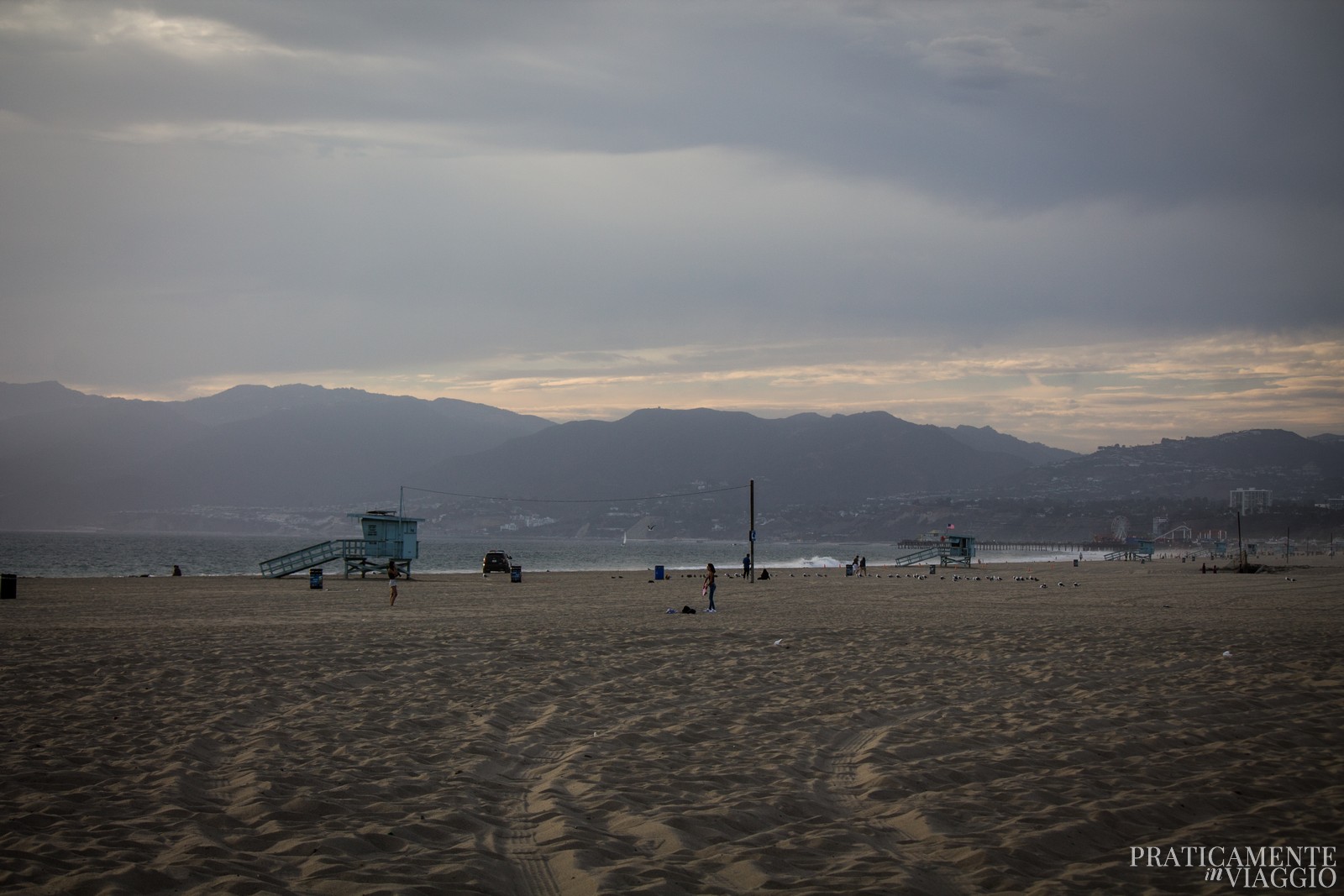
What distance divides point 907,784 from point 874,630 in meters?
11.1

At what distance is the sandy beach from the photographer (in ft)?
18.3

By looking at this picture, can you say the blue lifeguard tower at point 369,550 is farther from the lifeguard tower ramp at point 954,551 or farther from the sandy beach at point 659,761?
the lifeguard tower ramp at point 954,551

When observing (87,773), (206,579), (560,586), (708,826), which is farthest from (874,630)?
(206,579)

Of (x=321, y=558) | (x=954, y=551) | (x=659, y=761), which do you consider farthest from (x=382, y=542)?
(x=659, y=761)

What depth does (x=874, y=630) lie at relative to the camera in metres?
18.2

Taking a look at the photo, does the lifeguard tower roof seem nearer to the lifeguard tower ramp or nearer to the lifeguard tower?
the lifeguard tower

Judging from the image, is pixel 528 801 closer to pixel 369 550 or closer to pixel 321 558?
pixel 369 550

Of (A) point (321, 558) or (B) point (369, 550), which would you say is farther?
(A) point (321, 558)

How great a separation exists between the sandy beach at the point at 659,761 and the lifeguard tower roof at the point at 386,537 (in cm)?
3095

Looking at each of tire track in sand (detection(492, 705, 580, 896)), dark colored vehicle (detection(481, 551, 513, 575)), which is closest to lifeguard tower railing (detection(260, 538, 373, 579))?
dark colored vehicle (detection(481, 551, 513, 575))

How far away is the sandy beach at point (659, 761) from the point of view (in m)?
5.58

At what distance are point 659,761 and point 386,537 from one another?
4311 centimetres

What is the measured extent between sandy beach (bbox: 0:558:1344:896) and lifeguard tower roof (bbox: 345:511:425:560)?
3095cm

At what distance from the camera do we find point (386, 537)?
159ft
